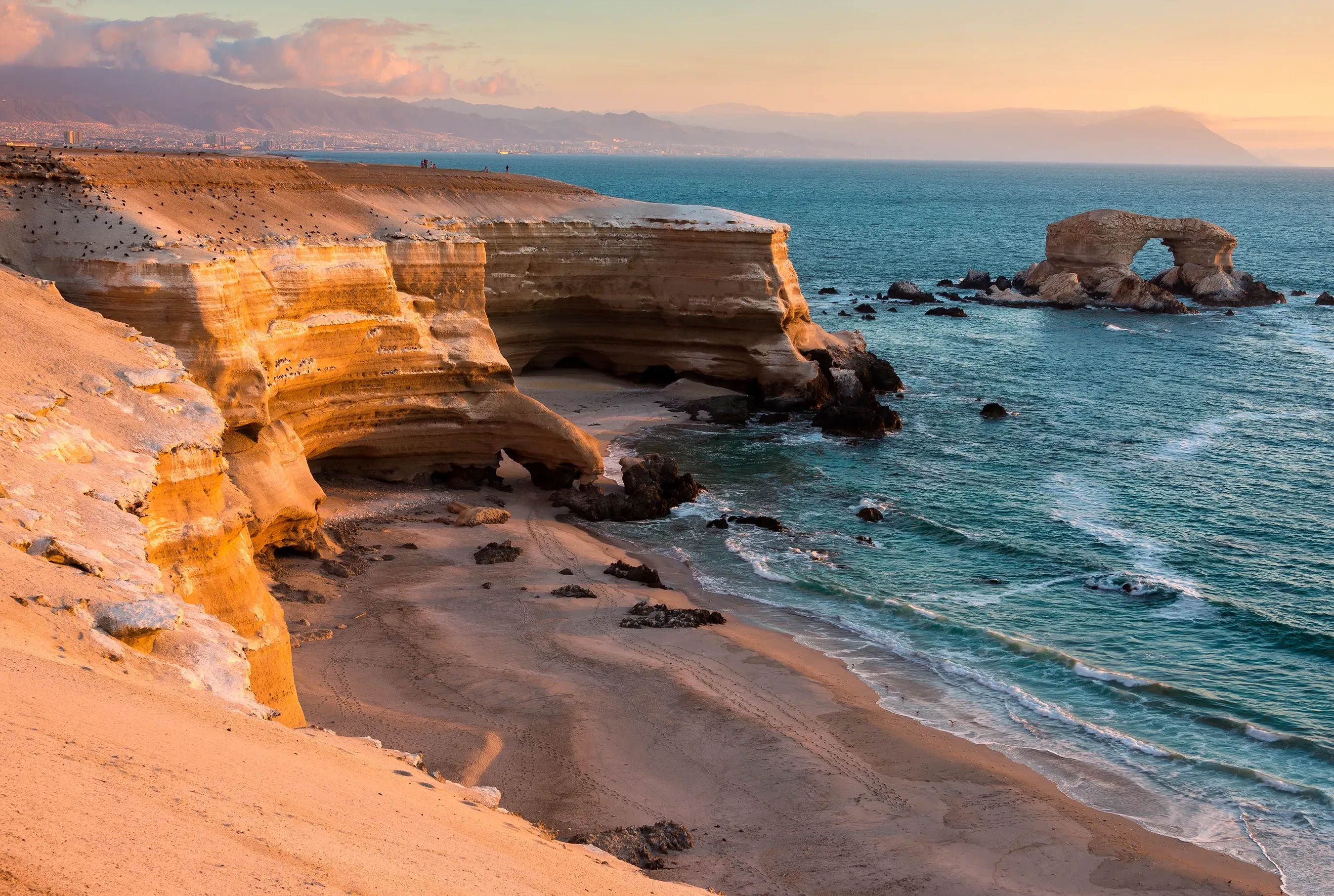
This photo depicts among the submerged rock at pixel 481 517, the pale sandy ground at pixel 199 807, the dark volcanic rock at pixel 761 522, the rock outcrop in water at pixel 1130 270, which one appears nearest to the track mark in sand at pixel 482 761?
the pale sandy ground at pixel 199 807

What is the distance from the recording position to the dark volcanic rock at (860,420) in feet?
143

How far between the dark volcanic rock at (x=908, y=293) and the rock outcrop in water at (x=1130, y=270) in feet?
16.4

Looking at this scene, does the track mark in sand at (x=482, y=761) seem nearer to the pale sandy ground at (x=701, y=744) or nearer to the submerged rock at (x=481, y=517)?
the pale sandy ground at (x=701, y=744)

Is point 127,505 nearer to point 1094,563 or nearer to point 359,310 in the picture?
point 359,310

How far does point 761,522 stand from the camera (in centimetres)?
3375

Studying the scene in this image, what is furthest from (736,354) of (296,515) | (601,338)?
(296,515)

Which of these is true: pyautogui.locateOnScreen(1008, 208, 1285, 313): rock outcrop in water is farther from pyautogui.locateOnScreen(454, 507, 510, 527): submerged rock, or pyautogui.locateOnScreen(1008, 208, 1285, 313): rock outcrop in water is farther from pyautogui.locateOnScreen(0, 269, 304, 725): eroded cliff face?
pyautogui.locateOnScreen(0, 269, 304, 725): eroded cliff face

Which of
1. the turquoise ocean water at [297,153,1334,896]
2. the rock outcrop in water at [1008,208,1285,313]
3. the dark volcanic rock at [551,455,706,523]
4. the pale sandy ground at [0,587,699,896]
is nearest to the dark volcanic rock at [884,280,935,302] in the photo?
the rock outcrop in water at [1008,208,1285,313]

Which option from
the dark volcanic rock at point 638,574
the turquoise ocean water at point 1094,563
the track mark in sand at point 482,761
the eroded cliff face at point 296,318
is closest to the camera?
the track mark in sand at point 482,761

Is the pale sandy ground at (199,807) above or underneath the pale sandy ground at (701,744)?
above

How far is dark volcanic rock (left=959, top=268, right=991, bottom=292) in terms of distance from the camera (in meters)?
86.5

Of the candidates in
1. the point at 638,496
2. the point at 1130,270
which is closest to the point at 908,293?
the point at 1130,270

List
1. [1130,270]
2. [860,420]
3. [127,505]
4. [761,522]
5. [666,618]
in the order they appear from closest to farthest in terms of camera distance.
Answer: [127,505], [666,618], [761,522], [860,420], [1130,270]

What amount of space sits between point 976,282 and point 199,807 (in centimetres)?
8527
